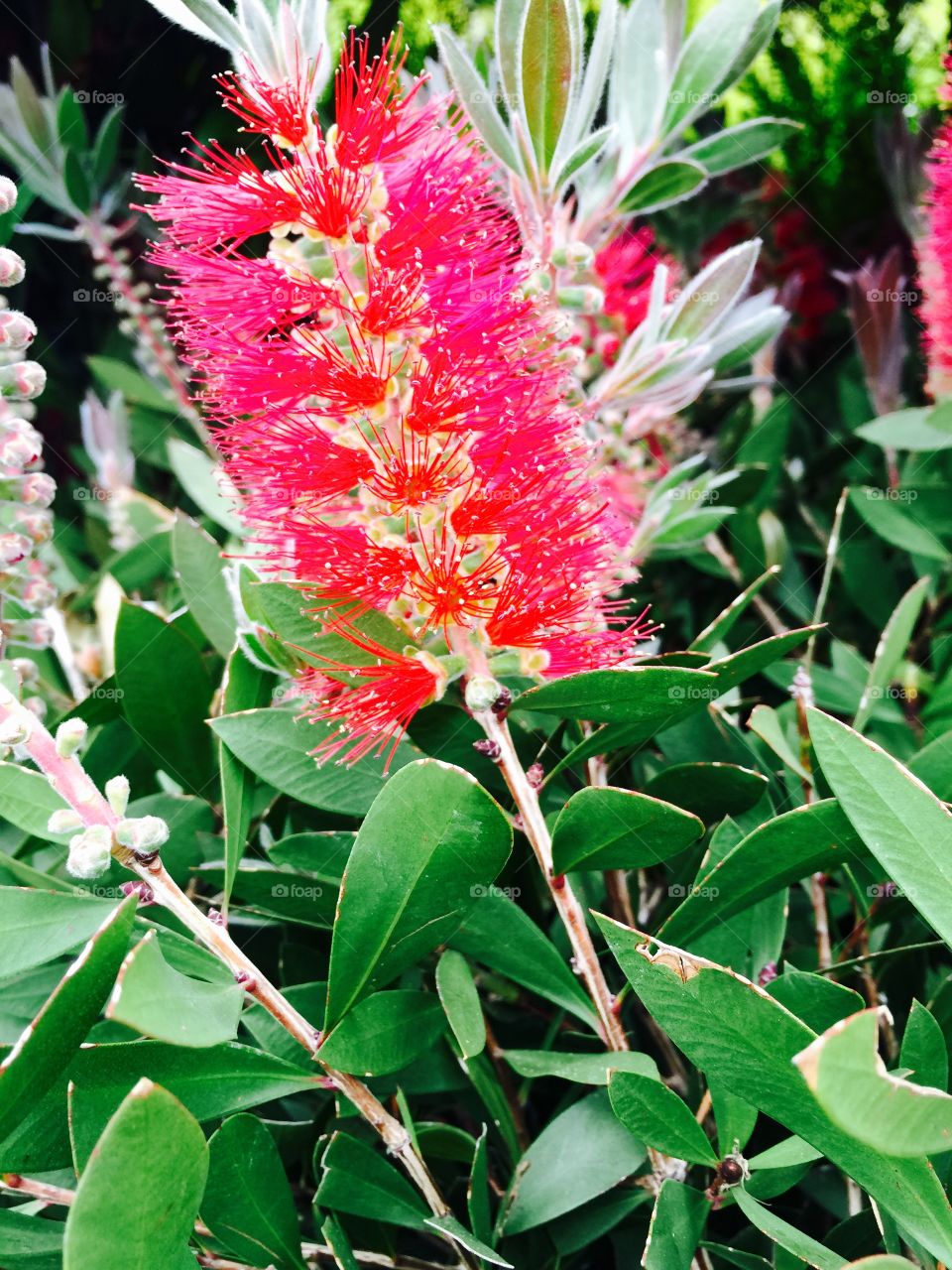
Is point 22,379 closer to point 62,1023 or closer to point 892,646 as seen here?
point 62,1023

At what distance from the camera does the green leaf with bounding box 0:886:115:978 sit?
0.56 metres

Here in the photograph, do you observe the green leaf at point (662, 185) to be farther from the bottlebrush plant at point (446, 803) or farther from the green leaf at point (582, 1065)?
the green leaf at point (582, 1065)

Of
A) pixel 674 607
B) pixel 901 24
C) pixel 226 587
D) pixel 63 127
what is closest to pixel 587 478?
pixel 226 587

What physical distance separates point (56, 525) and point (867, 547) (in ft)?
3.11

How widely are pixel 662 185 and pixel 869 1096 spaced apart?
2.42 feet

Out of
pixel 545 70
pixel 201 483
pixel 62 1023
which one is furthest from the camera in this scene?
pixel 201 483

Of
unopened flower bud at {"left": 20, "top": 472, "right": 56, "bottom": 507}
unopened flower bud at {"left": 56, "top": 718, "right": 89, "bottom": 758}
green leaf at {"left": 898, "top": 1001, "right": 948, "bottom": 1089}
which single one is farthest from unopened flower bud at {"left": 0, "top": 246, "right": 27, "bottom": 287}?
green leaf at {"left": 898, "top": 1001, "right": 948, "bottom": 1089}

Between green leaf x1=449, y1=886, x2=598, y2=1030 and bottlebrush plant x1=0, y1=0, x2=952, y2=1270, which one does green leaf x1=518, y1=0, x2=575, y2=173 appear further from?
green leaf x1=449, y1=886, x2=598, y2=1030

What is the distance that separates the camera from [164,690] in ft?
2.52

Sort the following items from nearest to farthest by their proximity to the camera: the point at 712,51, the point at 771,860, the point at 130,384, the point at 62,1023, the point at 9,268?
1. the point at 62,1023
2. the point at 771,860
3. the point at 9,268
4. the point at 712,51
5. the point at 130,384

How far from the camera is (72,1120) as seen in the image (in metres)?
0.52

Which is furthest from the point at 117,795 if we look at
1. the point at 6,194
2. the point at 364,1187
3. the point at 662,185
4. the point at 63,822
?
the point at 662,185

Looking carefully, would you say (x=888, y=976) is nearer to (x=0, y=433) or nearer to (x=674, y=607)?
(x=674, y=607)

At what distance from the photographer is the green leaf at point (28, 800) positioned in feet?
2.16
